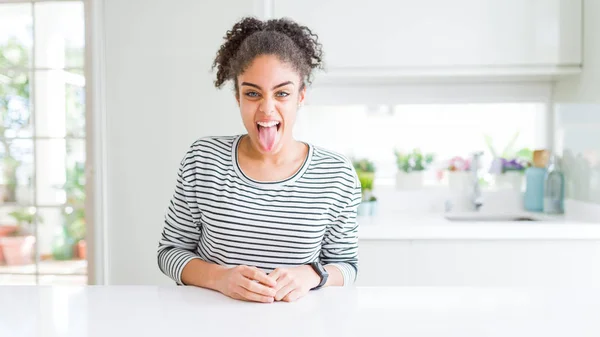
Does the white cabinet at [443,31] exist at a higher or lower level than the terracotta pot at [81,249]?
higher

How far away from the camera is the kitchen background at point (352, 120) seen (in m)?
2.47

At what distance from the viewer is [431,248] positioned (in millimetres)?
2463

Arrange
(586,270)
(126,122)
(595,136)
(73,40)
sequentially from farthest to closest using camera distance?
(73,40)
(126,122)
(595,136)
(586,270)

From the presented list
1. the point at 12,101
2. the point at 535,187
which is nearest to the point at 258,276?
the point at 535,187

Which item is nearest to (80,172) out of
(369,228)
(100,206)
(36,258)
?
(100,206)

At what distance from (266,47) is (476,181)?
1994mm

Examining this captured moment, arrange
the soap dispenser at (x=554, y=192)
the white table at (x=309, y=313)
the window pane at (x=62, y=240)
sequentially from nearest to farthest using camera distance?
the white table at (x=309, y=313)
the soap dispenser at (x=554, y=192)
the window pane at (x=62, y=240)

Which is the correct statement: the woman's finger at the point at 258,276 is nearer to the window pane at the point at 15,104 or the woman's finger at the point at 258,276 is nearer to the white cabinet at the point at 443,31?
the white cabinet at the point at 443,31

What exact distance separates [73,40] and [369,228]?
1876 mm

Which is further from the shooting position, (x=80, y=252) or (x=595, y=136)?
(x=80, y=252)

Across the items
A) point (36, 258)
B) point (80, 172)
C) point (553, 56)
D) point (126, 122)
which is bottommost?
point (36, 258)

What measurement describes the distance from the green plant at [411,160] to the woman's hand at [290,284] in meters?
2.00

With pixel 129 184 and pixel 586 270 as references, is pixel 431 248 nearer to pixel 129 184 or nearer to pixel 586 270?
pixel 586 270

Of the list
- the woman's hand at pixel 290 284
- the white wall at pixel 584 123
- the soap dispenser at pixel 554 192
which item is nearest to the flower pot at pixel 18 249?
the woman's hand at pixel 290 284
